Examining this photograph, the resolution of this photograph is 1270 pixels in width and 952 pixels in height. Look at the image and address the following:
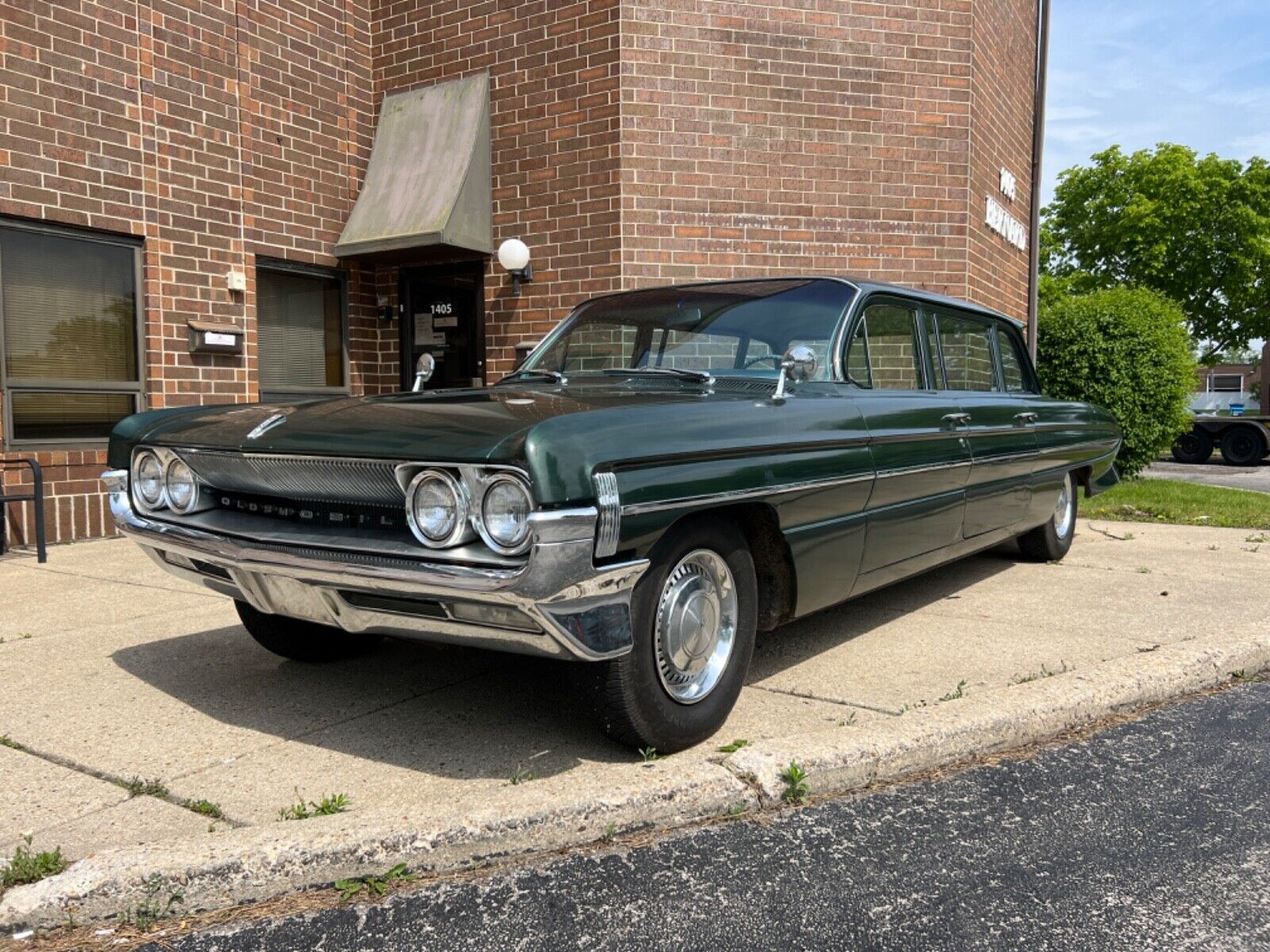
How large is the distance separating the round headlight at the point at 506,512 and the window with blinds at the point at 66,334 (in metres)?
6.12

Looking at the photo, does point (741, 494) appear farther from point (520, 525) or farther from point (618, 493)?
point (520, 525)

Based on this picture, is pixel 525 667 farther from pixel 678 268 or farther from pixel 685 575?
pixel 678 268

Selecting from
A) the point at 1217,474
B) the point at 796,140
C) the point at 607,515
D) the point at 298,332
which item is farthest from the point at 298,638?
the point at 1217,474

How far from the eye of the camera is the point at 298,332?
9664 mm

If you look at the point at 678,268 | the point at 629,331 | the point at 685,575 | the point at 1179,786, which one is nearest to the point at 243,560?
the point at 685,575

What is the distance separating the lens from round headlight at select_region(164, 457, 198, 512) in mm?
3357

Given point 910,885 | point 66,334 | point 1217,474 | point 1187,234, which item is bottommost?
point 1217,474

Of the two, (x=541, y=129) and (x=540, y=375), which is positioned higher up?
(x=541, y=129)

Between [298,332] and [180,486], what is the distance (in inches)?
262

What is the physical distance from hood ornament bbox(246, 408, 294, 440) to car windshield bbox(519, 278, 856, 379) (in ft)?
4.25

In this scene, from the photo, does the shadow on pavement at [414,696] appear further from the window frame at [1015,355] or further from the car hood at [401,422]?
the window frame at [1015,355]

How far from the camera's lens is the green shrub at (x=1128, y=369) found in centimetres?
1128

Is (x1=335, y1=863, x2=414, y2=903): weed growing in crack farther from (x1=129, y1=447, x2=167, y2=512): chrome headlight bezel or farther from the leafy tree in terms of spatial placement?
the leafy tree

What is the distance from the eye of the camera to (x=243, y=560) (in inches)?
118
